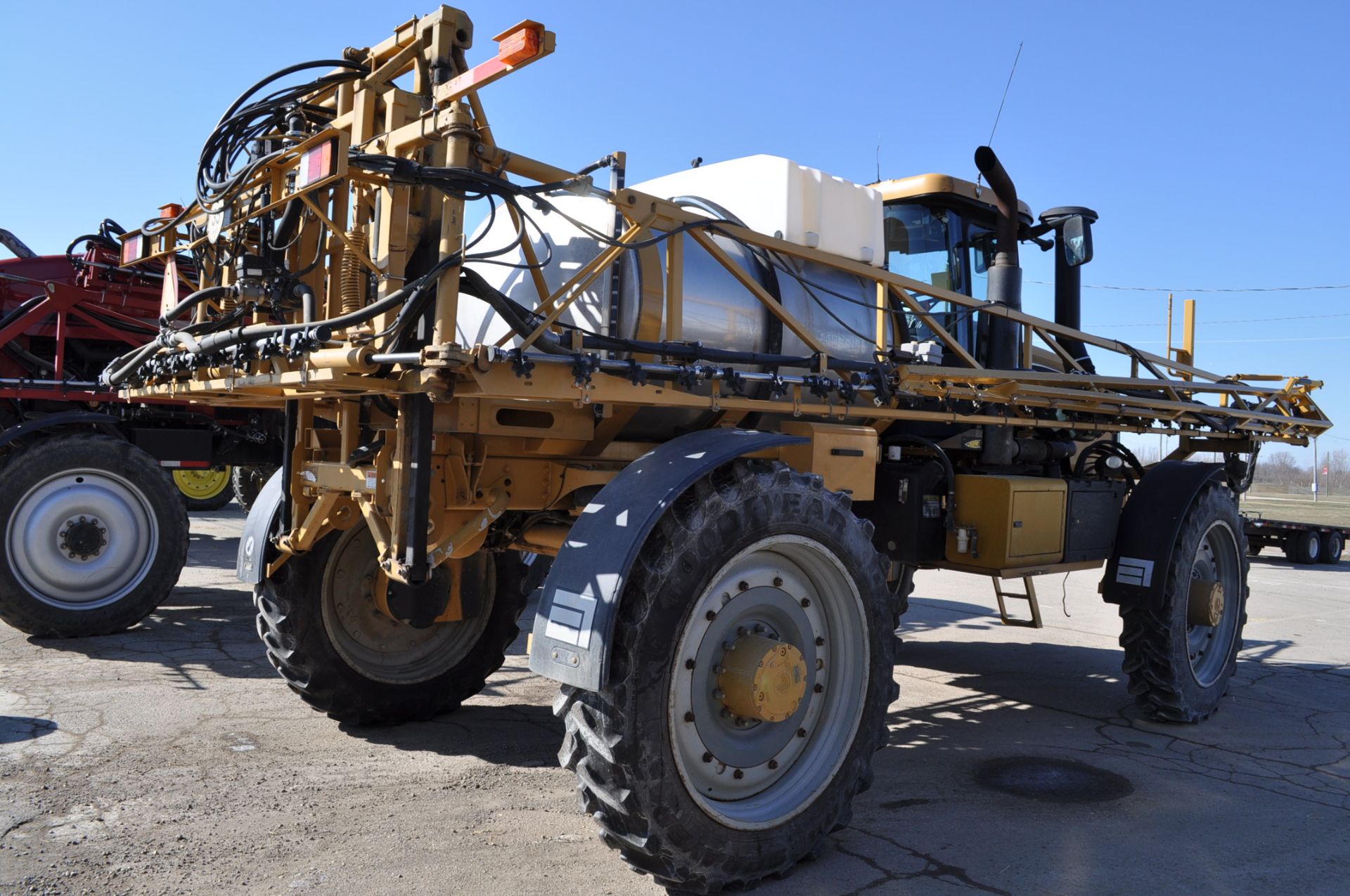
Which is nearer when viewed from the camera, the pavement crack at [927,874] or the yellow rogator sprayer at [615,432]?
the yellow rogator sprayer at [615,432]

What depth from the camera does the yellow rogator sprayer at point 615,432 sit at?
3.34m

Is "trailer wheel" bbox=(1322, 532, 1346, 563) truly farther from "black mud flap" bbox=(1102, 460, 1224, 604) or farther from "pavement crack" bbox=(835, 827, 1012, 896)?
"pavement crack" bbox=(835, 827, 1012, 896)

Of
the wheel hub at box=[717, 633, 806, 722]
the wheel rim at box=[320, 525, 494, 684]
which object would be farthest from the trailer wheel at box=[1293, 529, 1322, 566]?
the wheel hub at box=[717, 633, 806, 722]

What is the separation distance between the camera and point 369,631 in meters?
5.12

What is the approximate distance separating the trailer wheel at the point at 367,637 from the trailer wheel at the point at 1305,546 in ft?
51.6

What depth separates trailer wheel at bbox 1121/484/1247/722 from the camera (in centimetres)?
587

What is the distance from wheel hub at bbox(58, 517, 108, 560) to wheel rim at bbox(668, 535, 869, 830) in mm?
5502

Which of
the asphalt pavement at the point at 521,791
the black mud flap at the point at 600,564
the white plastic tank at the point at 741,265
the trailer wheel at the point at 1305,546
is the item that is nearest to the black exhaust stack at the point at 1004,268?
the white plastic tank at the point at 741,265

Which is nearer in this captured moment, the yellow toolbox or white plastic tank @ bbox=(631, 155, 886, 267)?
white plastic tank @ bbox=(631, 155, 886, 267)

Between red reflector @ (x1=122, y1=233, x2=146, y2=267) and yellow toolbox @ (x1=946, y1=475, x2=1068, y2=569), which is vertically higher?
red reflector @ (x1=122, y1=233, x2=146, y2=267)

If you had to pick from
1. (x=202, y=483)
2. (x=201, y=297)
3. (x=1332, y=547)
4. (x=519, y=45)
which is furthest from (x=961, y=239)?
(x=1332, y=547)

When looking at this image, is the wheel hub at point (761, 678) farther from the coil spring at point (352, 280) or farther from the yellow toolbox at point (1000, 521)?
the yellow toolbox at point (1000, 521)

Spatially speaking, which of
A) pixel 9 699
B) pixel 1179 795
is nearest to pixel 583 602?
pixel 1179 795

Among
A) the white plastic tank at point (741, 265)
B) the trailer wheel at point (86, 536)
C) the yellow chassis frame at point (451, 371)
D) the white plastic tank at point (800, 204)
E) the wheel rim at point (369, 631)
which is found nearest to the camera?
the yellow chassis frame at point (451, 371)
